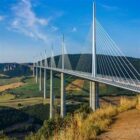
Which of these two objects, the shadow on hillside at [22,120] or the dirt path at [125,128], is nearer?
the dirt path at [125,128]

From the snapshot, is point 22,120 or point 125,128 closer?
point 125,128

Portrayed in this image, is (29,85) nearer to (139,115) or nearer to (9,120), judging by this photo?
(9,120)

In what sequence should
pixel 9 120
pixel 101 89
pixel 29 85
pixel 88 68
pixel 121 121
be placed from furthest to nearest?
pixel 29 85 < pixel 101 89 < pixel 9 120 < pixel 88 68 < pixel 121 121

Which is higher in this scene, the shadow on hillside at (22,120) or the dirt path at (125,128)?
the dirt path at (125,128)

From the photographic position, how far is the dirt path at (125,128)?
35.5 ft

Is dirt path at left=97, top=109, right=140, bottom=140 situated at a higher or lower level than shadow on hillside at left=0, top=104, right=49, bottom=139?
higher

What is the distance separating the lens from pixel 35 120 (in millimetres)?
71000

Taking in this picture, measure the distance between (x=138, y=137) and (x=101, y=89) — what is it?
315 feet

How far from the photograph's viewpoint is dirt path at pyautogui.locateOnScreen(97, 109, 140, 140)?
1082 centimetres

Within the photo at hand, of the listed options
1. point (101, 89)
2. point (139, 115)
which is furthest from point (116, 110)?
point (101, 89)

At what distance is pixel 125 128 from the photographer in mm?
12188

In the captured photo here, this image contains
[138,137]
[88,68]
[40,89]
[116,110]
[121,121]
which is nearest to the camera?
[138,137]

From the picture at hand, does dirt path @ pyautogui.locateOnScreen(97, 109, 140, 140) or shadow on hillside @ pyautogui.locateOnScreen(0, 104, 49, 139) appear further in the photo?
shadow on hillside @ pyautogui.locateOnScreen(0, 104, 49, 139)

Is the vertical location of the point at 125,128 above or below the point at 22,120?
above
